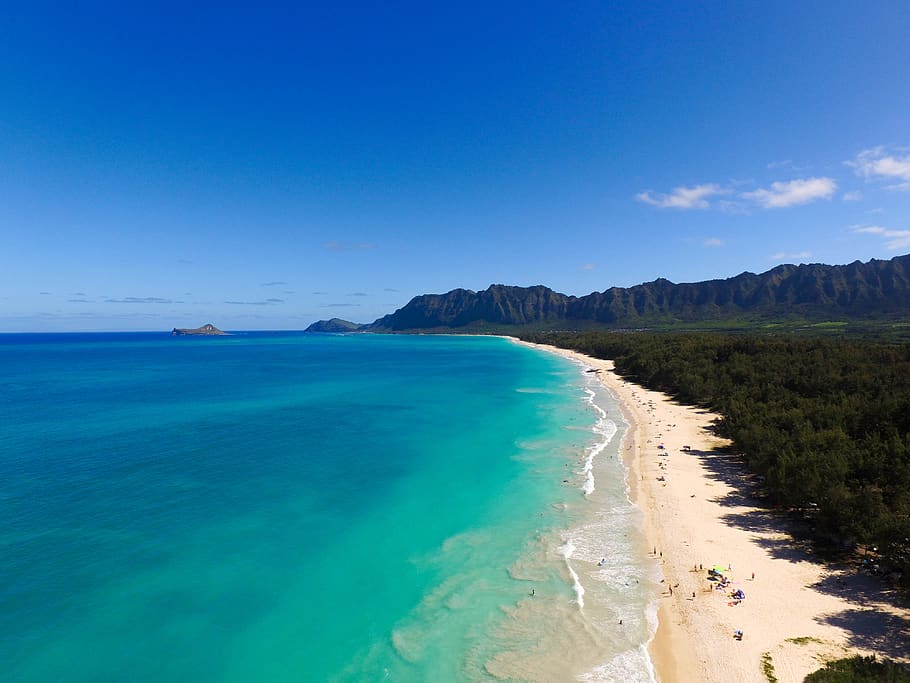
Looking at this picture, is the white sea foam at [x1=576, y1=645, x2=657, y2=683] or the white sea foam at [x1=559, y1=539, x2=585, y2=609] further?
the white sea foam at [x1=559, y1=539, x2=585, y2=609]

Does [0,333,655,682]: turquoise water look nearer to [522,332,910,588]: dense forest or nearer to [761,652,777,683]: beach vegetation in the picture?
[761,652,777,683]: beach vegetation

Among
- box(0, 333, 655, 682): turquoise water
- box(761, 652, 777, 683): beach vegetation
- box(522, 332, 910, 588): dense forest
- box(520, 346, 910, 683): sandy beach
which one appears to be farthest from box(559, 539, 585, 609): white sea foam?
box(522, 332, 910, 588): dense forest

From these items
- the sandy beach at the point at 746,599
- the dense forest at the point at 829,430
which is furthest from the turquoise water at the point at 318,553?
the dense forest at the point at 829,430

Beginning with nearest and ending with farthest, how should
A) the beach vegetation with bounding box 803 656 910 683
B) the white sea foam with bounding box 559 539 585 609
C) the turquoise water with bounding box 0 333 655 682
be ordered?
the beach vegetation with bounding box 803 656 910 683, the turquoise water with bounding box 0 333 655 682, the white sea foam with bounding box 559 539 585 609

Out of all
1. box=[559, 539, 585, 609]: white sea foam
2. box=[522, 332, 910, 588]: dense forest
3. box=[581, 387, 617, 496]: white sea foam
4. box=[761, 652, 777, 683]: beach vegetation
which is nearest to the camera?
box=[761, 652, 777, 683]: beach vegetation

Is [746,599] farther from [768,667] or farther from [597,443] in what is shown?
[597,443]
